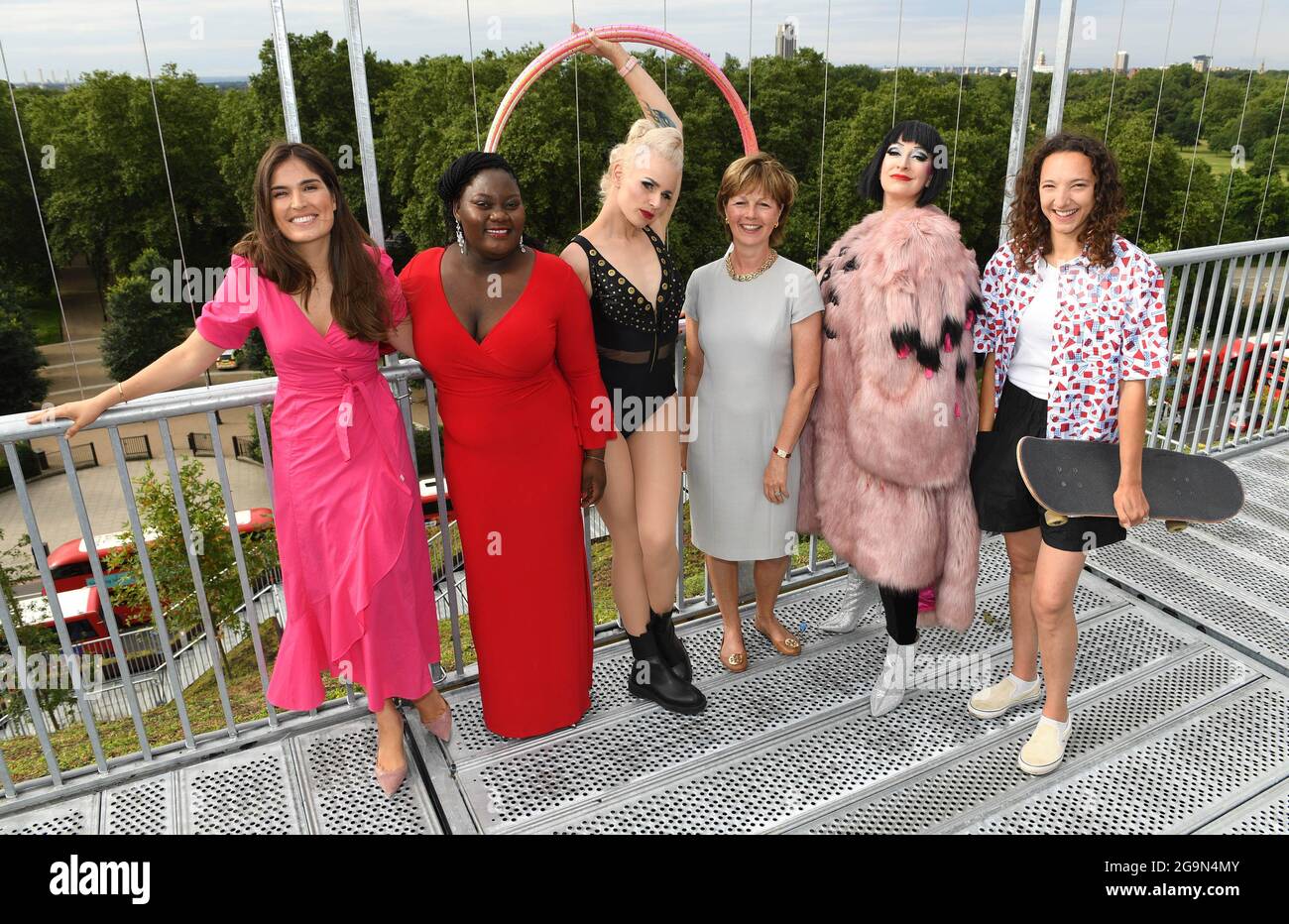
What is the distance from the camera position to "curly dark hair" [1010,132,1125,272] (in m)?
2.41

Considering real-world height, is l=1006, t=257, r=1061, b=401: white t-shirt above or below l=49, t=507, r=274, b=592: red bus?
above

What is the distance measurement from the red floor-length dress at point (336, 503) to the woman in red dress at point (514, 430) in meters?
0.16

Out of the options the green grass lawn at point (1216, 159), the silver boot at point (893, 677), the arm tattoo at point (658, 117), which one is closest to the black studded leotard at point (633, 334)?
the arm tattoo at point (658, 117)

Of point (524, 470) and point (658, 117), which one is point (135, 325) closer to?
point (658, 117)

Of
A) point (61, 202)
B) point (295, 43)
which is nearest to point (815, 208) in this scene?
point (295, 43)

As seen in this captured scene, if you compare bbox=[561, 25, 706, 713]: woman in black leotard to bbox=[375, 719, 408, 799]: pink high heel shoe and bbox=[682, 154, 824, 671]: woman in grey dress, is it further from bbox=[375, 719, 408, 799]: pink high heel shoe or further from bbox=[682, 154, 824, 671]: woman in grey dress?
bbox=[375, 719, 408, 799]: pink high heel shoe

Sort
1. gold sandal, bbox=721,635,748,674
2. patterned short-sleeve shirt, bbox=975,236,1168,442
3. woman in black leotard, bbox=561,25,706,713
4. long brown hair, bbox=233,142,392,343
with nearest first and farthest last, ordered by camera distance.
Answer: long brown hair, bbox=233,142,392,343, patterned short-sleeve shirt, bbox=975,236,1168,442, woman in black leotard, bbox=561,25,706,713, gold sandal, bbox=721,635,748,674

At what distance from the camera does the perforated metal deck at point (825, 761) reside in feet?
8.37

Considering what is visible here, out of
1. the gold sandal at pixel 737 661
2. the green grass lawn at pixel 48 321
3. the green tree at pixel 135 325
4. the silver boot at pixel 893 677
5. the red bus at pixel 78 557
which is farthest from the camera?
the green grass lawn at pixel 48 321

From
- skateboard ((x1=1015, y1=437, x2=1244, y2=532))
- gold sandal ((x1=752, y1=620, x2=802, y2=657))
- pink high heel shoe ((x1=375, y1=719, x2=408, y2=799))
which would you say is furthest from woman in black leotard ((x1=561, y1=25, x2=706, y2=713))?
skateboard ((x1=1015, y1=437, x2=1244, y2=532))

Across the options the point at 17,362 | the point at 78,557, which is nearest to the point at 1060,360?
the point at 78,557

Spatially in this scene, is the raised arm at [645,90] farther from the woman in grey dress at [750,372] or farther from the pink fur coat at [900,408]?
the pink fur coat at [900,408]
